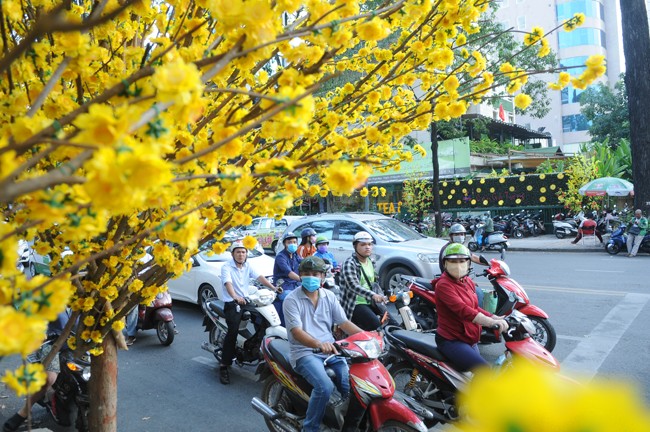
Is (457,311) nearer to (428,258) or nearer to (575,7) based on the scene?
(428,258)

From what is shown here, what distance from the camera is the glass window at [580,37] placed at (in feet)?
153

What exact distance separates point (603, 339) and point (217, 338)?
5084 mm

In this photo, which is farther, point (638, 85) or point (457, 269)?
point (638, 85)

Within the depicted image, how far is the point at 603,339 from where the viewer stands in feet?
22.3

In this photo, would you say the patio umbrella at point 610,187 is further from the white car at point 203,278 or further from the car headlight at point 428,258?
the white car at point 203,278

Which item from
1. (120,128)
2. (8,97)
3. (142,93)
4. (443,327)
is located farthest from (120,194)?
(443,327)

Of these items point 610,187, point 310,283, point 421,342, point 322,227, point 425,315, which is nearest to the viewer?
point 310,283

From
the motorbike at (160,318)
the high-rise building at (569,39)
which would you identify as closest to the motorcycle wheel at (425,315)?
the motorbike at (160,318)

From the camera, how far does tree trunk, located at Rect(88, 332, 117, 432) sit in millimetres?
3381

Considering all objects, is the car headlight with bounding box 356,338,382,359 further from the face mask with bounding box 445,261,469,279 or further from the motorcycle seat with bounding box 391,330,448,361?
the face mask with bounding box 445,261,469,279

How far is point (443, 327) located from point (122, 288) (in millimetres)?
2585

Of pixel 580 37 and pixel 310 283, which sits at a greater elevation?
pixel 580 37

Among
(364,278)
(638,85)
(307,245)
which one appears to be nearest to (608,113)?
(638,85)

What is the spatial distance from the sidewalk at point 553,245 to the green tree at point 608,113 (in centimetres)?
1798
